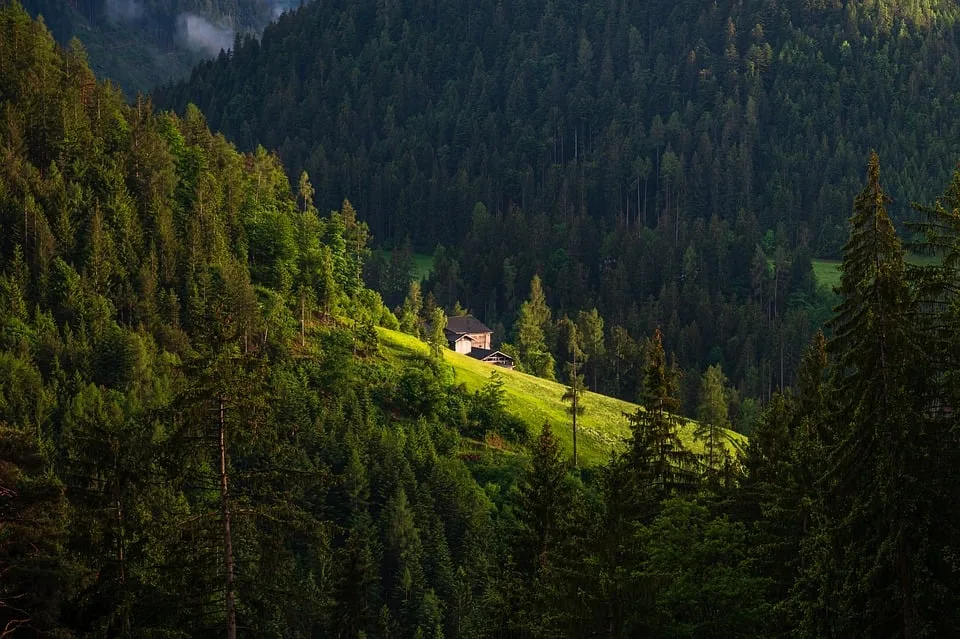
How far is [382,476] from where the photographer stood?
9106cm

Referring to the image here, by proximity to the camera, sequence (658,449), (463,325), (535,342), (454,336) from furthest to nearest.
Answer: (463,325), (535,342), (454,336), (658,449)

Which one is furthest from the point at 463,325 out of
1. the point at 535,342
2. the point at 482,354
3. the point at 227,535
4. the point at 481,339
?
the point at 227,535

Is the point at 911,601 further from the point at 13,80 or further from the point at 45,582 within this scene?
the point at 13,80

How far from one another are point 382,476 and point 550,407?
110 feet

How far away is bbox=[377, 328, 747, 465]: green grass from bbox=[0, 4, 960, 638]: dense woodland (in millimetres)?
9050

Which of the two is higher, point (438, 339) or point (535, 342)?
point (535, 342)

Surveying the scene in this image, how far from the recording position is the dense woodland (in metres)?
26.0

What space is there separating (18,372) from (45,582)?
195ft

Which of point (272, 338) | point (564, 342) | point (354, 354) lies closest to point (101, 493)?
point (272, 338)

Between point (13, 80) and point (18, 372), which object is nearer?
point (18, 372)

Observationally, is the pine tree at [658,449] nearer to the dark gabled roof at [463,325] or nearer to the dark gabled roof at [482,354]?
the dark gabled roof at [482,354]

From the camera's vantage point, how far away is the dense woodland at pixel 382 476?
25984mm

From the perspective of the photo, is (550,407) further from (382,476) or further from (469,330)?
(469,330)

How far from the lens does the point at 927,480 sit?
2598 centimetres
